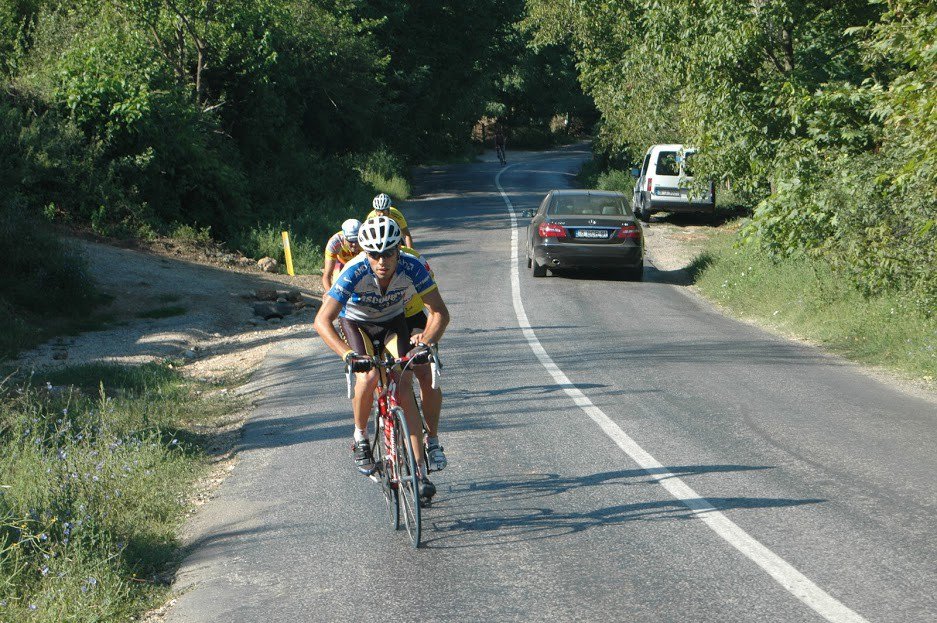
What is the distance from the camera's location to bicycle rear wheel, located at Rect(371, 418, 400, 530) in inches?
238

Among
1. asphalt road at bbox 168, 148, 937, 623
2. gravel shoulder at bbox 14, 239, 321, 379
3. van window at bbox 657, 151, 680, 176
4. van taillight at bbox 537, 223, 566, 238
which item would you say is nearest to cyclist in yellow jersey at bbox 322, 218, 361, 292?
asphalt road at bbox 168, 148, 937, 623

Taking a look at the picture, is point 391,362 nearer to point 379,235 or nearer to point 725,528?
point 379,235

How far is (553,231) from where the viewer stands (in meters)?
19.5

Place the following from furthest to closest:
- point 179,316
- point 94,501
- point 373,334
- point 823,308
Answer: point 179,316
point 823,308
point 94,501
point 373,334

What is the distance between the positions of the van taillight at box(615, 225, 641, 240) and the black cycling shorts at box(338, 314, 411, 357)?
13.5 metres

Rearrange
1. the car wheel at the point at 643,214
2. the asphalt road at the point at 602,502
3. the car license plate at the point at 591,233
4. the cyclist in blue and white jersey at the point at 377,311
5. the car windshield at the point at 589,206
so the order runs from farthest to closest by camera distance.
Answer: the car wheel at the point at 643,214 < the car windshield at the point at 589,206 < the car license plate at the point at 591,233 < the cyclist in blue and white jersey at the point at 377,311 < the asphalt road at the point at 602,502

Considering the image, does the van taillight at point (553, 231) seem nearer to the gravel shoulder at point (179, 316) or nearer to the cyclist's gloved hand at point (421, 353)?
the gravel shoulder at point (179, 316)

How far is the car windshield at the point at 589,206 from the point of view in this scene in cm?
2023

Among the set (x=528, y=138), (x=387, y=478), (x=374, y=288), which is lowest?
(x=387, y=478)

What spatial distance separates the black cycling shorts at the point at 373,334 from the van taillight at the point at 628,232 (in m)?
13.5

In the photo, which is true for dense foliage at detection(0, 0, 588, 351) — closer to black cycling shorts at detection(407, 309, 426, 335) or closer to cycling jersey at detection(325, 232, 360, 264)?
cycling jersey at detection(325, 232, 360, 264)

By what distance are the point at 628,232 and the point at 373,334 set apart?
45.0ft

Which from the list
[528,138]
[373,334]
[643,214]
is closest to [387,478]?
[373,334]

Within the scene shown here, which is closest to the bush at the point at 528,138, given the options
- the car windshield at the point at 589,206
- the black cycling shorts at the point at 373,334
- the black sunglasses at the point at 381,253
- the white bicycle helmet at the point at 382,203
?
the car windshield at the point at 589,206
